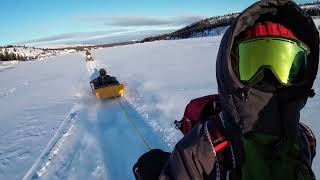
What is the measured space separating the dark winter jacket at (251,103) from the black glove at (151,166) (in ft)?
0.99

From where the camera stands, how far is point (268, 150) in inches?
54.2

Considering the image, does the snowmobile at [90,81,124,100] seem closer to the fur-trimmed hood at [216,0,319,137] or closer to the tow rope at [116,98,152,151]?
the tow rope at [116,98,152,151]

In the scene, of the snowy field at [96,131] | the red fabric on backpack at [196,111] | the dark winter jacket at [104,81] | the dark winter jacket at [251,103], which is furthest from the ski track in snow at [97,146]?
the dark winter jacket at [251,103]

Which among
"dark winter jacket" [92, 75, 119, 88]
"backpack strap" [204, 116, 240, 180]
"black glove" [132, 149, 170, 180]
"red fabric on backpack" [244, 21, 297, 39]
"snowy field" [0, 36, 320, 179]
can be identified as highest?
"red fabric on backpack" [244, 21, 297, 39]

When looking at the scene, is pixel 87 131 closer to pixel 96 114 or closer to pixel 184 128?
pixel 96 114

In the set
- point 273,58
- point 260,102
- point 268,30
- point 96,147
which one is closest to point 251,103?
point 260,102

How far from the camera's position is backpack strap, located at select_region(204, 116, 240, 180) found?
141cm

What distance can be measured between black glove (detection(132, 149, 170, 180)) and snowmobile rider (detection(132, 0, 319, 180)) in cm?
30

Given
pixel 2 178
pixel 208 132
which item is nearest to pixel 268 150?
pixel 208 132

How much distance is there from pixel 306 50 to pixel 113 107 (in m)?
8.71

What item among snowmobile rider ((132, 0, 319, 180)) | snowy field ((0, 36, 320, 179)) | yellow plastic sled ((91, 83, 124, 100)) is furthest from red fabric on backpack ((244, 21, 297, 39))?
yellow plastic sled ((91, 83, 124, 100))

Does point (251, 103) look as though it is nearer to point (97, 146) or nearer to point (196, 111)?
point (196, 111)

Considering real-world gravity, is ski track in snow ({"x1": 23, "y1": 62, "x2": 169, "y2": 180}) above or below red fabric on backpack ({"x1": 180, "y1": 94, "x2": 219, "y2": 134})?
below

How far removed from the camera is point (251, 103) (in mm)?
1360
